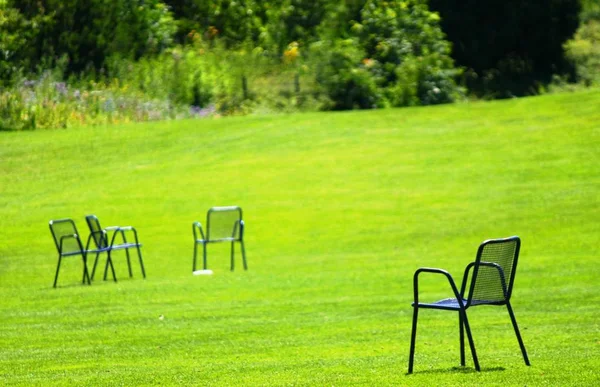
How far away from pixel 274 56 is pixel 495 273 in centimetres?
3099

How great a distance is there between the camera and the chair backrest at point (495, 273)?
8.19 m

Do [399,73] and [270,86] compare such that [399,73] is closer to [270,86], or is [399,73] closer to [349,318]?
[270,86]

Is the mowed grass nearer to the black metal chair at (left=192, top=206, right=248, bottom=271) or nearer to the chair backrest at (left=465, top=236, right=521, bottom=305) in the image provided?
the black metal chair at (left=192, top=206, right=248, bottom=271)

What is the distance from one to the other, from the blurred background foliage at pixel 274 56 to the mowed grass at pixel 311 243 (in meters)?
2.64

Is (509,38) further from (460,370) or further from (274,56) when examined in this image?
(460,370)

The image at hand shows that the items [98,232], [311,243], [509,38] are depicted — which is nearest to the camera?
[98,232]

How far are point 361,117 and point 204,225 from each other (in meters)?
9.55

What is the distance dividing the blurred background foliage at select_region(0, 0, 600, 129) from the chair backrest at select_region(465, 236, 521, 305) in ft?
78.9

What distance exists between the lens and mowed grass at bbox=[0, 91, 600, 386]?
32.6 feet

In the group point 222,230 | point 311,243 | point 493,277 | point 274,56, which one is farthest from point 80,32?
point 493,277

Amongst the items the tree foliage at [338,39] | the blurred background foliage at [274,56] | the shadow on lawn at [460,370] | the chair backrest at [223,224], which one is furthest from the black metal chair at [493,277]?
the tree foliage at [338,39]

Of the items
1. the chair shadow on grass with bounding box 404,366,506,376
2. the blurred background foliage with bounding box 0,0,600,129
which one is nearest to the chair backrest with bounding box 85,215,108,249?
the chair shadow on grass with bounding box 404,366,506,376

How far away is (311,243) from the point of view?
2131 centimetres

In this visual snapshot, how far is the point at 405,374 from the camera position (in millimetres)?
8664
